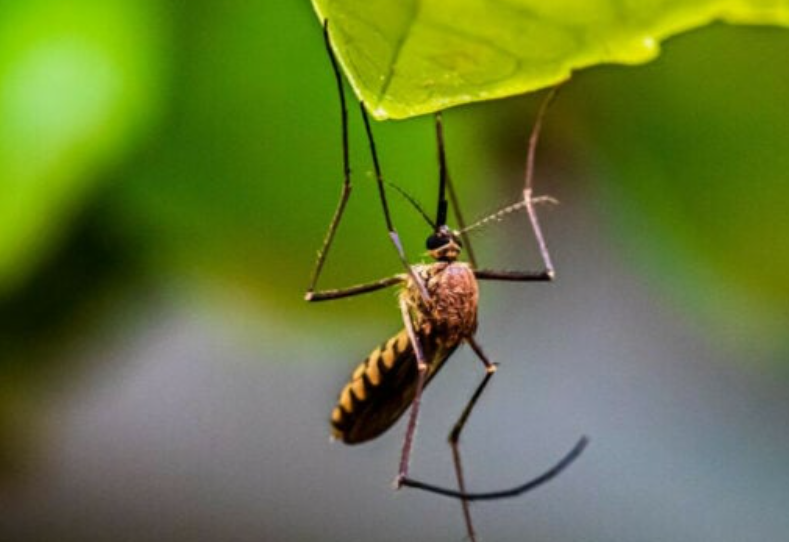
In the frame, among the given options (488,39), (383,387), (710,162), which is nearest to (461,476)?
(383,387)

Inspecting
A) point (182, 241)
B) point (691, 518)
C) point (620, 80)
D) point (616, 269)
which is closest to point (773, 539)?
point (691, 518)

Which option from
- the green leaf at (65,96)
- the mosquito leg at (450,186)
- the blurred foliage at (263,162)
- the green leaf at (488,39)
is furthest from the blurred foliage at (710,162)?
the green leaf at (488,39)

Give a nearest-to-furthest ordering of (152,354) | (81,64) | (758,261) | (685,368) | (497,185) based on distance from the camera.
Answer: (81,64), (758,261), (497,185), (152,354), (685,368)

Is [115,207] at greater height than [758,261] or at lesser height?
greater

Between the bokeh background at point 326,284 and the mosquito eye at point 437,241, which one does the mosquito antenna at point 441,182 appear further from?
the bokeh background at point 326,284

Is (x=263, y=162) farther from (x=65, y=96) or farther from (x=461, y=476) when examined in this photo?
(x=461, y=476)

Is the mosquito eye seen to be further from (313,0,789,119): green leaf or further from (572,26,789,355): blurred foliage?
(313,0,789,119): green leaf

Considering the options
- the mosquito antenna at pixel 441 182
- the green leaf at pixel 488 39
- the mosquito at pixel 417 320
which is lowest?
the green leaf at pixel 488 39

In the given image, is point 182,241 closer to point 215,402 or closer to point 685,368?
point 215,402
